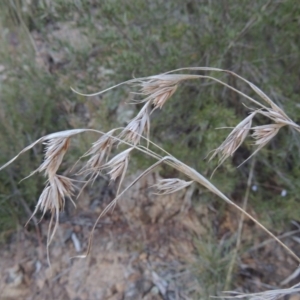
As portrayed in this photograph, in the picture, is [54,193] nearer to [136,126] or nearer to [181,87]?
[136,126]

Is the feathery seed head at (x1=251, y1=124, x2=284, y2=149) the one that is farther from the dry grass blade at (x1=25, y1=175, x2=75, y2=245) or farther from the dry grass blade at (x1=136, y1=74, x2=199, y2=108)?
the dry grass blade at (x1=25, y1=175, x2=75, y2=245)

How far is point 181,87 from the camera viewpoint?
208 cm

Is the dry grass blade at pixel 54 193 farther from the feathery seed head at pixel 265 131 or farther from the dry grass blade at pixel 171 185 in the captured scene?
the feathery seed head at pixel 265 131

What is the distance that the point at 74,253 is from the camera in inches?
84.3

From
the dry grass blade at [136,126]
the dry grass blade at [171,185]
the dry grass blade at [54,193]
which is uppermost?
the dry grass blade at [136,126]

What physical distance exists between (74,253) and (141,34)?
0.94 m

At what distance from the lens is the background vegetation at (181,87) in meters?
1.95

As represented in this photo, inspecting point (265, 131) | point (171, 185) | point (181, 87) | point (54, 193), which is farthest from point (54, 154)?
point (181, 87)

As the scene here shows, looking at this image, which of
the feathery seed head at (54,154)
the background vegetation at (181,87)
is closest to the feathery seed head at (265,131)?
the feathery seed head at (54,154)

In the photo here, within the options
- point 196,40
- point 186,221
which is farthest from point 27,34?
point 186,221

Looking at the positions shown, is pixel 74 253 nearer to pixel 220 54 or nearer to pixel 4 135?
pixel 4 135

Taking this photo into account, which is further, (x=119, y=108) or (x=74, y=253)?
(x=119, y=108)

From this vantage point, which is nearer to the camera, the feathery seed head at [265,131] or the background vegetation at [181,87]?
the feathery seed head at [265,131]

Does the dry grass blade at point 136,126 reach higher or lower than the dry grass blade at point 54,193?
higher
